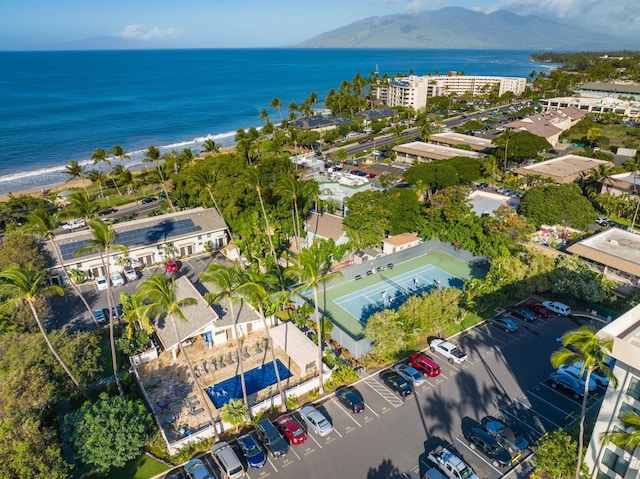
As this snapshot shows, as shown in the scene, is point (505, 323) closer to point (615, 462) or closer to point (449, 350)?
point (449, 350)

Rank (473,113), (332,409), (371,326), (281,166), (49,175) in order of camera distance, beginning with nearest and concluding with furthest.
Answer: (332,409) < (371,326) < (281,166) < (49,175) < (473,113)

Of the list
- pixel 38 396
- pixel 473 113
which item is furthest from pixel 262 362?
pixel 473 113

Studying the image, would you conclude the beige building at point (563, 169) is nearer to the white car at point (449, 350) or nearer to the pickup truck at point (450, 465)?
the white car at point (449, 350)

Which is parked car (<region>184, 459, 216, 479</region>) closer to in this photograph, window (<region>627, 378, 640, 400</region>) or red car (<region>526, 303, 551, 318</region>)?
window (<region>627, 378, 640, 400</region>)

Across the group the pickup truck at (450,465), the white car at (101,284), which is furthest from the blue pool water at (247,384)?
the white car at (101,284)

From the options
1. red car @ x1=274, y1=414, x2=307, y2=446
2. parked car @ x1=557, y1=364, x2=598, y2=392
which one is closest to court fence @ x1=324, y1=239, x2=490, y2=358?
parked car @ x1=557, y1=364, x2=598, y2=392

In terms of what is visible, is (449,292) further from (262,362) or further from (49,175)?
(49,175)
